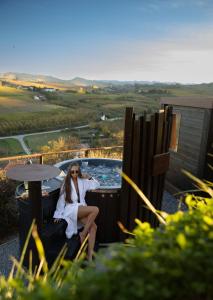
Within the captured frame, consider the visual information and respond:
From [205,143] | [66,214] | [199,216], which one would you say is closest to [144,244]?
[199,216]

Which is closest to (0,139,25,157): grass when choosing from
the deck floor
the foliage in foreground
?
the deck floor

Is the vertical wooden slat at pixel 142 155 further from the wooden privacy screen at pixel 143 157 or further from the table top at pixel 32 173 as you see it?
the table top at pixel 32 173

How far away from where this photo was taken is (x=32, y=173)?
11.0ft

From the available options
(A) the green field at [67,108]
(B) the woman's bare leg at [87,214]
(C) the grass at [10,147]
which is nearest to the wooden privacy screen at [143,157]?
(B) the woman's bare leg at [87,214]

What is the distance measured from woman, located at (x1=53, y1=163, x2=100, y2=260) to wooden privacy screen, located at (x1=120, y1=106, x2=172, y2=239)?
0.47m

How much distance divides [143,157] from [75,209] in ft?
3.97

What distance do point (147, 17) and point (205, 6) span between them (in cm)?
525

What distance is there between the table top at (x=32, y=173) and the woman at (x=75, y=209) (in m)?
0.56

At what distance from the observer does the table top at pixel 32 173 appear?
319cm

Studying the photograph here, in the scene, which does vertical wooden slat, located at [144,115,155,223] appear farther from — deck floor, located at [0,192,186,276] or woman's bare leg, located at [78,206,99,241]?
deck floor, located at [0,192,186,276]

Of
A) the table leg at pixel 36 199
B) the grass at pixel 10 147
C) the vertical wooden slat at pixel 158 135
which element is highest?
the vertical wooden slat at pixel 158 135

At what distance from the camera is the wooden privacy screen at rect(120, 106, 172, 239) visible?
3.53 m

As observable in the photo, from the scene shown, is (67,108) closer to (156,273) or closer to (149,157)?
(149,157)

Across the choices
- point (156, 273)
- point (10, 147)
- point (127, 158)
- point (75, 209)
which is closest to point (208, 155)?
point (127, 158)
